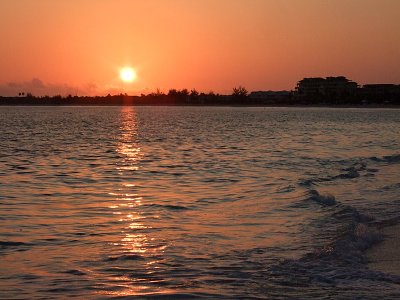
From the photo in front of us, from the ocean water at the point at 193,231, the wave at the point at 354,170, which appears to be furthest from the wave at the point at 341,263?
the wave at the point at 354,170

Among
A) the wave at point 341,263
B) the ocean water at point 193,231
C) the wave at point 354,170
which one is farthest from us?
the wave at point 354,170

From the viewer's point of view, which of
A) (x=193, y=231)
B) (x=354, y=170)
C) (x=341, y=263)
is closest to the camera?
(x=341, y=263)

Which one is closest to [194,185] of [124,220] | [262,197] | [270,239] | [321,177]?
[262,197]

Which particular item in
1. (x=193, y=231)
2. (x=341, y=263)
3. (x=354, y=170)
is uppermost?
(x=341, y=263)

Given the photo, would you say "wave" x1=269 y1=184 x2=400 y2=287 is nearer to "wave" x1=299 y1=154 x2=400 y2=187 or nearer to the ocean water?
the ocean water

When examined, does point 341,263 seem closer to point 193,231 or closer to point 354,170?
point 193,231

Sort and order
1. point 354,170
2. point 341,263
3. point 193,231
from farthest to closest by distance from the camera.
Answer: point 354,170
point 193,231
point 341,263

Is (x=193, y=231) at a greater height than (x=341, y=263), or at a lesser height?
lesser

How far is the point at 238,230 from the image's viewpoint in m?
14.6

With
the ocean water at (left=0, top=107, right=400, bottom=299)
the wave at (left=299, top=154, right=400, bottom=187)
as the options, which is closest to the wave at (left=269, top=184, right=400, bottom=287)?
the ocean water at (left=0, top=107, right=400, bottom=299)

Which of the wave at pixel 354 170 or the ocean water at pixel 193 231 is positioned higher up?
the ocean water at pixel 193 231

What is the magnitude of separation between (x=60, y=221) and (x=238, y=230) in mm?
4258

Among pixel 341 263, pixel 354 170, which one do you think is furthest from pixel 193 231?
pixel 354 170

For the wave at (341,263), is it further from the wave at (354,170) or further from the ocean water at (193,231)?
the wave at (354,170)
